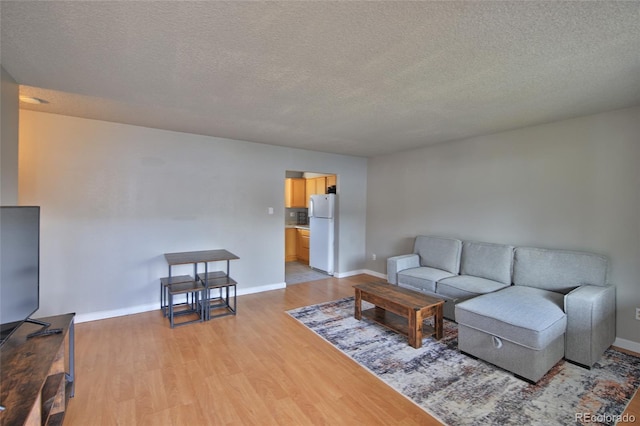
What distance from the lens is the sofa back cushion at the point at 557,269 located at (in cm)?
278

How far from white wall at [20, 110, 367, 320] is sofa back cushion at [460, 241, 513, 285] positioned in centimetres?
281

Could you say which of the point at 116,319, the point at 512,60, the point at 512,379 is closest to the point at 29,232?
the point at 116,319

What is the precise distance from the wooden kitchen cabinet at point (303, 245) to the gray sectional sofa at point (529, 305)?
10.4ft

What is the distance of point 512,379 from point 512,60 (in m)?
2.41

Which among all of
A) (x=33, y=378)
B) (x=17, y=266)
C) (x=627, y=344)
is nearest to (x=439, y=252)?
(x=627, y=344)

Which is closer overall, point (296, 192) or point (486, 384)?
point (486, 384)

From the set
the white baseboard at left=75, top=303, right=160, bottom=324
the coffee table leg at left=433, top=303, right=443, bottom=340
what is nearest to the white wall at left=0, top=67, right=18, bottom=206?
the white baseboard at left=75, top=303, right=160, bottom=324

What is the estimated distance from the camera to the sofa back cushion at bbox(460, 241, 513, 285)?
3387 millimetres

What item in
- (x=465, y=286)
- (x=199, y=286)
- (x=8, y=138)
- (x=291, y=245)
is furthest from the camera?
(x=291, y=245)

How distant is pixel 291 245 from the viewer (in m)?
6.96

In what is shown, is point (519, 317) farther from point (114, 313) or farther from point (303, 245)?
point (303, 245)

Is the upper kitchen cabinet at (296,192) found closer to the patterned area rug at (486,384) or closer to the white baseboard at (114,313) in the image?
the white baseboard at (114,313)

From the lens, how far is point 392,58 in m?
1.84

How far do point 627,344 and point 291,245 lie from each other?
5.64m
